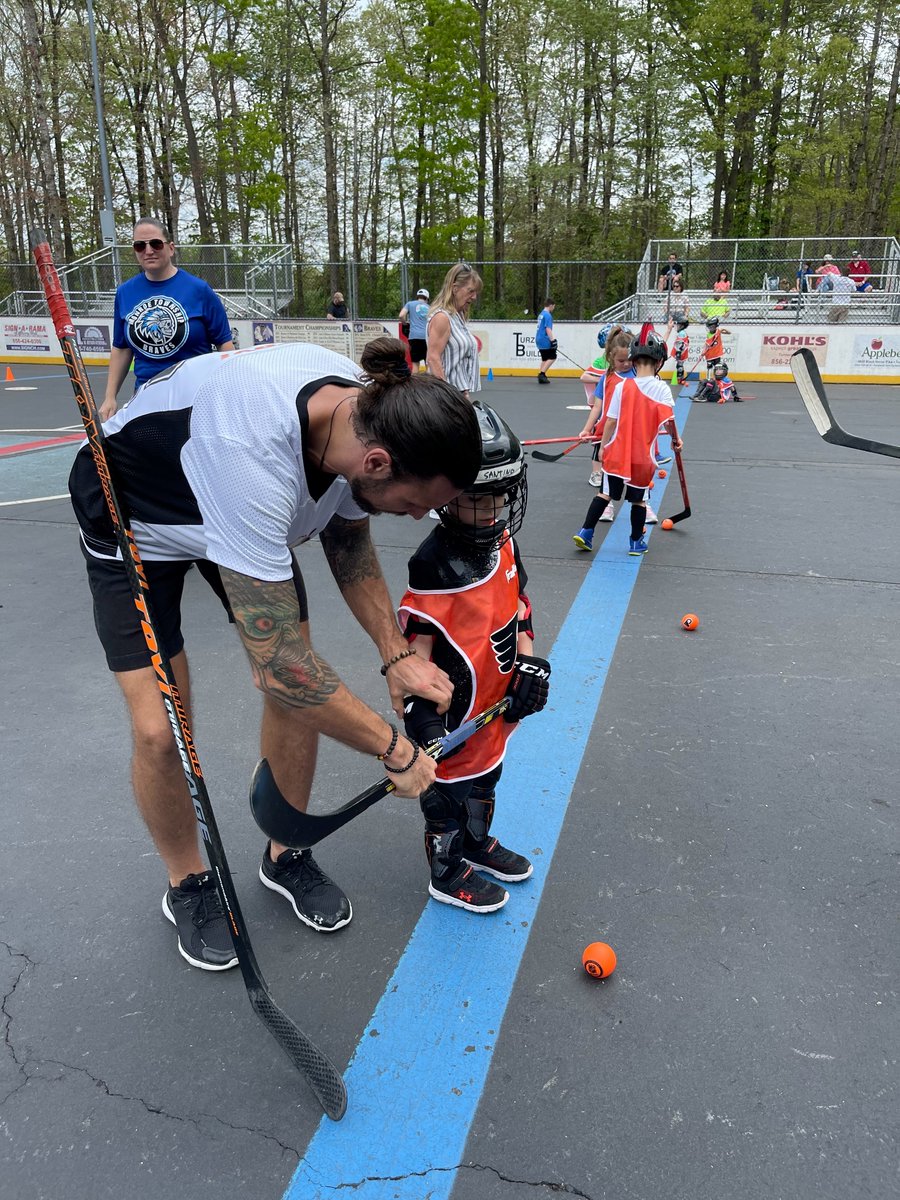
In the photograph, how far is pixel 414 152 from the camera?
1134 inches

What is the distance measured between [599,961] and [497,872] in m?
0.51

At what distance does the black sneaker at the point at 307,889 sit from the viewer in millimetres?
2400

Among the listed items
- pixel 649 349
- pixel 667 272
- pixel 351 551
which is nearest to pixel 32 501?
pixel 649 349

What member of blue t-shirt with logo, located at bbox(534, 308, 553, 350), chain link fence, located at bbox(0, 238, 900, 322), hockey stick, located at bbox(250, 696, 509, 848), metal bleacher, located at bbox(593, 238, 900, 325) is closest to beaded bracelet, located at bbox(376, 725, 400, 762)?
hockey stick, located at bbox(250, 696, 509, 848)

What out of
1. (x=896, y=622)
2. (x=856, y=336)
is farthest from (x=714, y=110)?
(x=896, y=622)

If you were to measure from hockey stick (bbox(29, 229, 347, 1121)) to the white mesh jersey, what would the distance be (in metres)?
0.07

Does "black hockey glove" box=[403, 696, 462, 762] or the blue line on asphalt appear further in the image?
"black hockey glove" box=[403, 696, 462, 762]

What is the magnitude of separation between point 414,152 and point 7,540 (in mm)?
27374

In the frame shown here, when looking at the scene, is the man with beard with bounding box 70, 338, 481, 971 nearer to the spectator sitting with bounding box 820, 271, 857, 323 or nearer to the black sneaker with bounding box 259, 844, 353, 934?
the black sneaker with bounding box 259, 844, 353, 934

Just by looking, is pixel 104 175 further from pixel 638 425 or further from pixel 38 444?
pixel 638 425

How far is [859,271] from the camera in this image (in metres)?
20.4

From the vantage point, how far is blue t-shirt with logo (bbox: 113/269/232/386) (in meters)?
4.27

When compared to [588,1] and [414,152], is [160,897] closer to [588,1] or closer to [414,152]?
[414,152]

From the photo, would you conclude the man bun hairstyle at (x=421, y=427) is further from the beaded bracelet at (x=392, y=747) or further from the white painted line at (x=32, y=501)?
the white painted line at (x=32, y=501)
